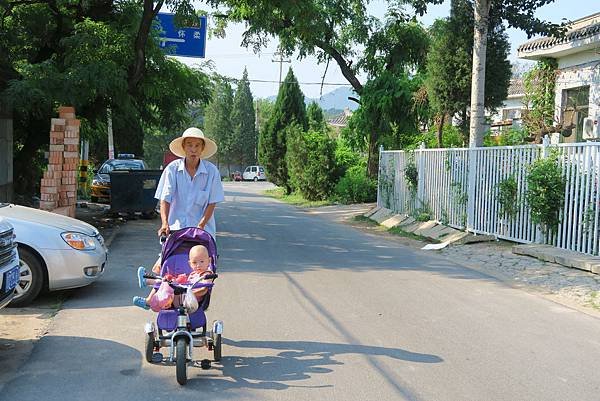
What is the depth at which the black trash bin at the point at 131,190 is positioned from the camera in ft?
55.6

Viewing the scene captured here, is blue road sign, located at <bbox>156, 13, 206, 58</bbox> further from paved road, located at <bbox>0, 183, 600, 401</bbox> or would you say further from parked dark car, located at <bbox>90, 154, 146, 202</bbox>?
paved road, located at <bbox>0, 183, 600, 401</bbox>

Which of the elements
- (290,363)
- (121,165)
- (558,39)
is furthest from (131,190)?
(290,363)

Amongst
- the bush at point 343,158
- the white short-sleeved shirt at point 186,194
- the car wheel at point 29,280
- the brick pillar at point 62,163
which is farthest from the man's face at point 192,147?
the bush at point 343,158

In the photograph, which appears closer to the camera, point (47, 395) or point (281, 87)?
point (47, 395)

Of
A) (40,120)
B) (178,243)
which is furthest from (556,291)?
(40,120)

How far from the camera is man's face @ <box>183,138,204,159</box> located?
5.84 m

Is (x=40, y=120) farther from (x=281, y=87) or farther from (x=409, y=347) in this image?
(x=281, y=87)

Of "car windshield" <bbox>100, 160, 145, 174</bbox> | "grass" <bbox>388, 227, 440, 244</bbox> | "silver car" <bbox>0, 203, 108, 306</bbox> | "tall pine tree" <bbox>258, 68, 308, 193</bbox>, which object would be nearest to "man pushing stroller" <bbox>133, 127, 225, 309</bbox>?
"silver car" <bbox>0, 203, 108, 306</bbox>

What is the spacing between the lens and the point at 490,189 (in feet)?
44.6

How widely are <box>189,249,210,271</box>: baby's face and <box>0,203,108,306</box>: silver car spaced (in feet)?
9.03

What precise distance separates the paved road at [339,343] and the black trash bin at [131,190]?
693cm

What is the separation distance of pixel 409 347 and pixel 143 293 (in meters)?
3.64

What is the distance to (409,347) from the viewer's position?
5969mm

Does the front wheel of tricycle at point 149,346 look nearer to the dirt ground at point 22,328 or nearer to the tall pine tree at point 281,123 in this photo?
the dirt ground at point 22,328
